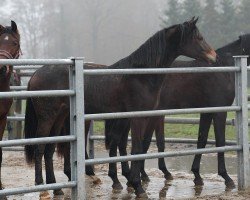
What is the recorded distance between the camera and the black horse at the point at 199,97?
25.3ft

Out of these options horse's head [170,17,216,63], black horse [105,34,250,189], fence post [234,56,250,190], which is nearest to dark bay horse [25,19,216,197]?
horse's head [170,17,216,63]

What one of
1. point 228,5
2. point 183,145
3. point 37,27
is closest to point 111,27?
point 37,27

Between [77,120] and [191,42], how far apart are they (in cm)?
233

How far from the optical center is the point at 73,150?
18.2 ft

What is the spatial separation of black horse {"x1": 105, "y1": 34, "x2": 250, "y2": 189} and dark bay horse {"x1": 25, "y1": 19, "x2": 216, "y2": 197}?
2.13 ft

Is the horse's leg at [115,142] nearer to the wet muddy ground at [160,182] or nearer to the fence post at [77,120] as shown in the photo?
the wet muddy ground at [160,182]

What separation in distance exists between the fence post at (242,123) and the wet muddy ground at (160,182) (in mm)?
217

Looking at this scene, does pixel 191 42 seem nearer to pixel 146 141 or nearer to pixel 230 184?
pixel 146 141

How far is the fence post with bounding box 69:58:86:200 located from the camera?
546 cm

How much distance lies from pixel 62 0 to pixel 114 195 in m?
67.1

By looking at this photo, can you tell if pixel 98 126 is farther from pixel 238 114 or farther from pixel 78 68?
pixel 78 68

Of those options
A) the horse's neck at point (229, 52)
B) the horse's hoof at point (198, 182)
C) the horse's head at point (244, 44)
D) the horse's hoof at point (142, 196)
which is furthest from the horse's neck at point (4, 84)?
the horse's head at point (244, 44)

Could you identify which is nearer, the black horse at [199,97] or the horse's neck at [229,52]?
the black horse at [199,97]

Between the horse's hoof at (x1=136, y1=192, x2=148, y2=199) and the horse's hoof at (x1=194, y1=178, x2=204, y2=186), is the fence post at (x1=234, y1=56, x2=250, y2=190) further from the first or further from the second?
the horse's hoof at (x1=136, y1=192, x2=148, y2=199)
